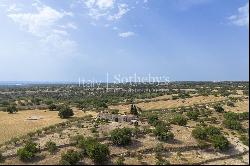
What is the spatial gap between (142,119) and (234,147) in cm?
1921

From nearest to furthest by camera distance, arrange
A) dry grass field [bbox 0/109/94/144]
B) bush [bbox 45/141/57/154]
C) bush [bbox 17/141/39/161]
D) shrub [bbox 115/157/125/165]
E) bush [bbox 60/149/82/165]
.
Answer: bush [bbox 60/149/82/165], shrub [bbox 115/157/125/165], bush [bbox 17/141/39/161], bush [bbox 45/141/57/154], dry grass field [bbox 0/109/94/144]

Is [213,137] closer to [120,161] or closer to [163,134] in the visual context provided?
[163,134]

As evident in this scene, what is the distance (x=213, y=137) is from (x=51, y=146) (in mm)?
20463

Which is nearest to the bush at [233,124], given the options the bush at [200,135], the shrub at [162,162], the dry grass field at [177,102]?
the bush at [200,135]

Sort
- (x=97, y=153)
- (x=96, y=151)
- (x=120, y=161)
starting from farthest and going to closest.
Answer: (x=96, y=151), (x=97, y=153), (x=120, y=161)

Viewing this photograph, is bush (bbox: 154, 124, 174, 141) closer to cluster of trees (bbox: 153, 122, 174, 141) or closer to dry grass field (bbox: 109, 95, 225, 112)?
cluster of trees (bbox: 153, 122, 174, 141)

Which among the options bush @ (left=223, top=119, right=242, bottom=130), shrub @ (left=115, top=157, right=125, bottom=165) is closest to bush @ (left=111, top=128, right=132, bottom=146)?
shrub @ (left=115, top=157, right=125, bottom=165)

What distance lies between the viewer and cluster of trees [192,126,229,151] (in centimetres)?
4681

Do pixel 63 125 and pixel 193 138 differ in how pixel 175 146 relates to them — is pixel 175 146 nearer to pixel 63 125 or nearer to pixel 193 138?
pixel 193 138

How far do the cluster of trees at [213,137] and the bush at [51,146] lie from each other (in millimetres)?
18709

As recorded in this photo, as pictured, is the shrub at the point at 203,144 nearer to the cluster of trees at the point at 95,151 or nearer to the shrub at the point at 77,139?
the cluster of trees at the point at 95,151

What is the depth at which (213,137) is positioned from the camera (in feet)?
160

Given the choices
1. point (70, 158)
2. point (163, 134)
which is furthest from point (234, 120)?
point (70, 158)

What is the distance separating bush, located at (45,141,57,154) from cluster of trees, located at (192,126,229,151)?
61.4ft
